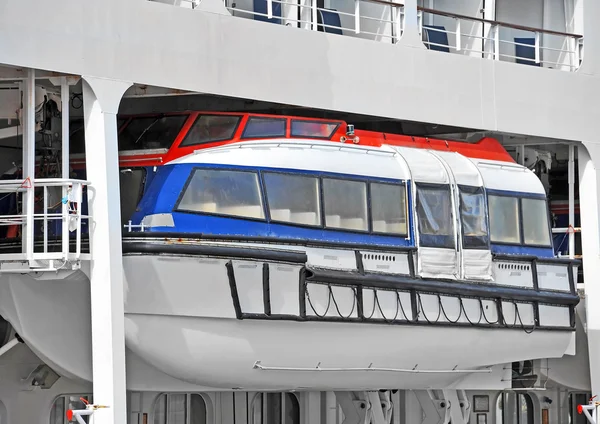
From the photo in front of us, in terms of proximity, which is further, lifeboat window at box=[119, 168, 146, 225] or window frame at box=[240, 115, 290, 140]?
window frame at box=[240, 115, 290, 140]

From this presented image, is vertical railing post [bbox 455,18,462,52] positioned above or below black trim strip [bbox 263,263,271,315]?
above

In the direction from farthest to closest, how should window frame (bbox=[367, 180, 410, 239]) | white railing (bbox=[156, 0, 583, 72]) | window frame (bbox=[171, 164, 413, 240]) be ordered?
white railing (bbox=[156, 0, 583, 72]) < window frame (bbox=[367, 180, 410, 239]) < window frame (bbox=[171, 164, 413, 240])

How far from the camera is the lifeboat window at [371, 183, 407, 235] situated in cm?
Result: 1404

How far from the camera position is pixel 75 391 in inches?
561

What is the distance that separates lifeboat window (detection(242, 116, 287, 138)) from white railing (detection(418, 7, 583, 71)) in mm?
2829

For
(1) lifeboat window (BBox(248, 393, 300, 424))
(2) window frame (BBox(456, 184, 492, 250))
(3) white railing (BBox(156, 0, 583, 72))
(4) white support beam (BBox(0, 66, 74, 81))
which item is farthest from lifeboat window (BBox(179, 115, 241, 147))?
(1) lifeboat window (BBox(248, 393, 300, 424))

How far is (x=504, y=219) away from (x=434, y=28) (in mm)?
2820

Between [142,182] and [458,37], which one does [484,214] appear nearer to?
[458,37]

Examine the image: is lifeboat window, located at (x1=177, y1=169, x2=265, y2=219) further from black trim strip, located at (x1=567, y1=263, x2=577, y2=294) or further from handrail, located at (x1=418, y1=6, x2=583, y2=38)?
black trim strip, located at (x1=567, y1=263, x2=577, y2=294)

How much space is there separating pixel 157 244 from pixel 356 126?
172 inches

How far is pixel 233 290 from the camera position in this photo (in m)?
12.7

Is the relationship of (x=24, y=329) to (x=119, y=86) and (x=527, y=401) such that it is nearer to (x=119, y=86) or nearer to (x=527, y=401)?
(x=119, y=86)

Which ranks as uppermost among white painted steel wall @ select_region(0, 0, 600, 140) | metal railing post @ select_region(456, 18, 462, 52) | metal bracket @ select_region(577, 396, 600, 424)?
metal railing post @ select_region(456, 18, 462, 52)

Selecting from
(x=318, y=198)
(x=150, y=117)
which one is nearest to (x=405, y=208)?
(x=318, y=198)
